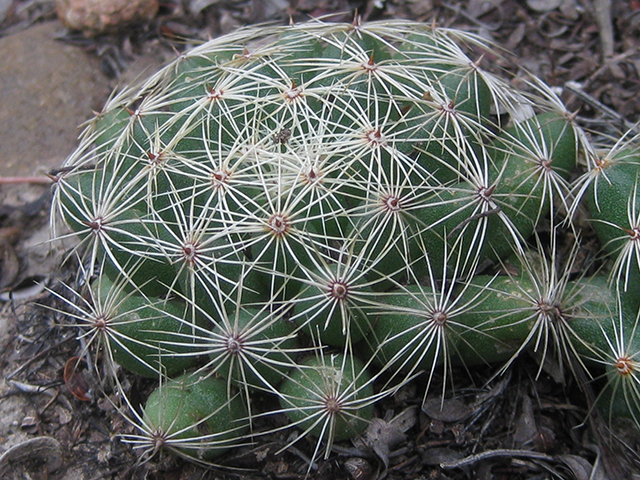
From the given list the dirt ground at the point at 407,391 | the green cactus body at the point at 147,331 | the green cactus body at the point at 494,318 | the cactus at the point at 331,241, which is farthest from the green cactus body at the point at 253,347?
the green cactus body at the point at 494,318

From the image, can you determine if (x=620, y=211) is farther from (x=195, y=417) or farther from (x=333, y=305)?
(x=195, y=417)

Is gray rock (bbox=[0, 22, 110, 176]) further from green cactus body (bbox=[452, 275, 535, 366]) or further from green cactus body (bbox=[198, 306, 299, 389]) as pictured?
green cactus body (bbox=[452, 275, 535, 366])

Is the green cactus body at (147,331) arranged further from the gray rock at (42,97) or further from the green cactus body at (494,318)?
the gray rock at (42,97)

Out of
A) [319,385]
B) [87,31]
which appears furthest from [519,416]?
[87,31]

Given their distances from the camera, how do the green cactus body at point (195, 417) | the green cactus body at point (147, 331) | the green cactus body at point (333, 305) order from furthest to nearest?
the green cactus body at point (147, 331)
the green cactus body at point (195, 417)
the green cactus body at point (333, 305)

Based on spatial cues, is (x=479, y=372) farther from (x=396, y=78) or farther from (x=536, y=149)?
(x=396, y=78)
